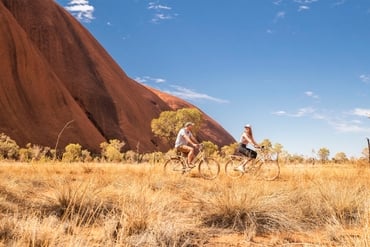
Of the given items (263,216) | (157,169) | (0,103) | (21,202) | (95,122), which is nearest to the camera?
(263,216)

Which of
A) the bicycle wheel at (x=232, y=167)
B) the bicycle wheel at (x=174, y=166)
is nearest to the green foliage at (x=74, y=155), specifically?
the bicycle wheel at (x=174, y=166)

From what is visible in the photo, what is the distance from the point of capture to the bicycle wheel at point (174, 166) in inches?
456

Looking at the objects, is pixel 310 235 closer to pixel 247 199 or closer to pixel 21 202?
pixel 247 199

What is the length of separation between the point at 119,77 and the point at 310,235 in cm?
7053

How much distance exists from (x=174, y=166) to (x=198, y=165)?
716 millimetres

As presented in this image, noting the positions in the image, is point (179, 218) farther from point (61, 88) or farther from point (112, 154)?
point (61, 88)

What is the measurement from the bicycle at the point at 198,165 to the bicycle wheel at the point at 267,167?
4.01 ft

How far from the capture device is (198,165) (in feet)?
37.9

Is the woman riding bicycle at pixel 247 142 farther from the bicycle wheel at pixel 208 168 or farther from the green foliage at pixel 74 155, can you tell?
the green foliage at pixel 74 155

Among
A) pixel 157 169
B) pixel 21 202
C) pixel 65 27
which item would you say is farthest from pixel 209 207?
pixel 65 27

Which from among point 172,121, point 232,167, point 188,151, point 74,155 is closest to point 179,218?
point 188,151

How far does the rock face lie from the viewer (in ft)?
137

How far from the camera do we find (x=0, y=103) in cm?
3897

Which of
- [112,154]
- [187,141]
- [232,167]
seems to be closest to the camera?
[187,141]
